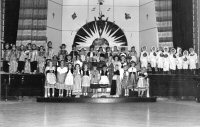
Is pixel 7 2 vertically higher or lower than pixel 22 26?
higher

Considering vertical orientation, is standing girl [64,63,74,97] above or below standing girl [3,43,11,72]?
below

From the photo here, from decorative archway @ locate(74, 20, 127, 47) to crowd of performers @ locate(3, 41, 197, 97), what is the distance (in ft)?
6.98

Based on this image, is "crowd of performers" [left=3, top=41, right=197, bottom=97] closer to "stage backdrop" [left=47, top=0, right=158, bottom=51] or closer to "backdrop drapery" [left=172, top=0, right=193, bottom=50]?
"backdrop drapery" [left=172, top=0, right=193, bottom=50]

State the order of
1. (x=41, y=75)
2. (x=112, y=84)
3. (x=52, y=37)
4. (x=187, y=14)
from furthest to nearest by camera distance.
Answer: (x=52, y=37) < (x=187, y=14) < (x=41, y=75) < (x=112, y=84)

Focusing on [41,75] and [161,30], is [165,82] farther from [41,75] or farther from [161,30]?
[41,75]

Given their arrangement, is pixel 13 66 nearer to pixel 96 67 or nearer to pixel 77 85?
pixel 77 85

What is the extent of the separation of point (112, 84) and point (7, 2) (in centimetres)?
532

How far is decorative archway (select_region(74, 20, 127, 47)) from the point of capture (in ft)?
49.6

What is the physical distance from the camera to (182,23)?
13312 millimetres

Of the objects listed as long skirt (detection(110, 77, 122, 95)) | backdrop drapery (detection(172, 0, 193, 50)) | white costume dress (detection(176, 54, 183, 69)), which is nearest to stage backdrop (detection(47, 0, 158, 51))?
backdrop drapery (detection(172, 0, 193, 50))

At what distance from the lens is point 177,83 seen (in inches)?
489

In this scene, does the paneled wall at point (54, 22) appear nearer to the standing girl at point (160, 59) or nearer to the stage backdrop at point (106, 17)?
the stage backdrop at point (106, 17)

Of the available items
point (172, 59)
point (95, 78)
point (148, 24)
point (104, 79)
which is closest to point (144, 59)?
point (172, 59)

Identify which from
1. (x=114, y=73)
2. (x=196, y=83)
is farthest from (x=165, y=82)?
(x=114, y=73)
